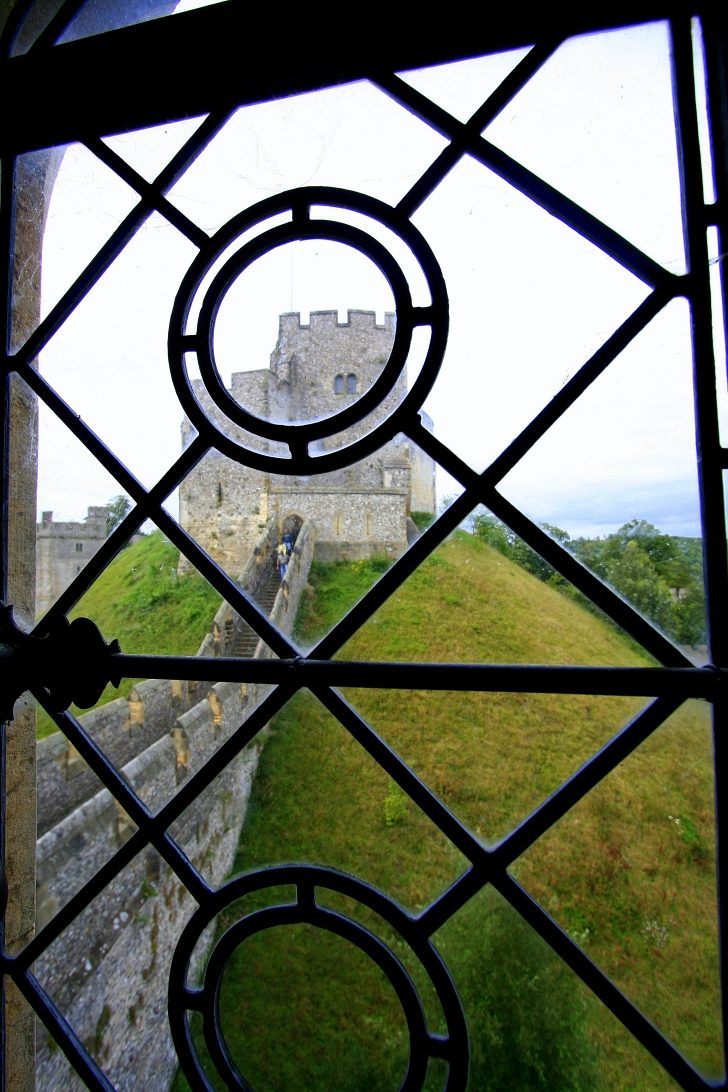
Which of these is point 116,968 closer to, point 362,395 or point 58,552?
point 58,552

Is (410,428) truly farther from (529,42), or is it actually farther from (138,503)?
(529,42)

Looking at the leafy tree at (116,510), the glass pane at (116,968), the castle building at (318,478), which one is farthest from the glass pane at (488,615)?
the glass pane at (116,968)

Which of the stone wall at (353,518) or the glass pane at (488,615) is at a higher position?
the stone wall at (353,518)

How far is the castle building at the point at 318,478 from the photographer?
1225 millimetres

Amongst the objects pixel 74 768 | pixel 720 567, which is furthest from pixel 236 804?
pixel 74 768

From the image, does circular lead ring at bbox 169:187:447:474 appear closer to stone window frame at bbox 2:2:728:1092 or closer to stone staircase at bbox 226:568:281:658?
stone window frame at bbox 2:2:728:1092

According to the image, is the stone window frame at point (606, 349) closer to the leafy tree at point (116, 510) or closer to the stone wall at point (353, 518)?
the leafy tree at point (116, 510)

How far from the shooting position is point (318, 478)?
5.33 ft

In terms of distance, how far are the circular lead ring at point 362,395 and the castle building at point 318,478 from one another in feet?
0.23

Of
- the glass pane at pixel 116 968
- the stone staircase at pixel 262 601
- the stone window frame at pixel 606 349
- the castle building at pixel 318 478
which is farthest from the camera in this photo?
the glass pane at pixel 116 968

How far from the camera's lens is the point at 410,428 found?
3.38 feet

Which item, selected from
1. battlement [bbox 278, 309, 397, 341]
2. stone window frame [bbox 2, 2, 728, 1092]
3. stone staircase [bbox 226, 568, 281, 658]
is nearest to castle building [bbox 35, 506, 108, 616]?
stone window frame [bbox 2, 2, 728, 1092]

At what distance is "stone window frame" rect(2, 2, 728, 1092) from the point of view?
0.83 metres

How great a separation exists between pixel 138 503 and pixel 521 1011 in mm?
1290
